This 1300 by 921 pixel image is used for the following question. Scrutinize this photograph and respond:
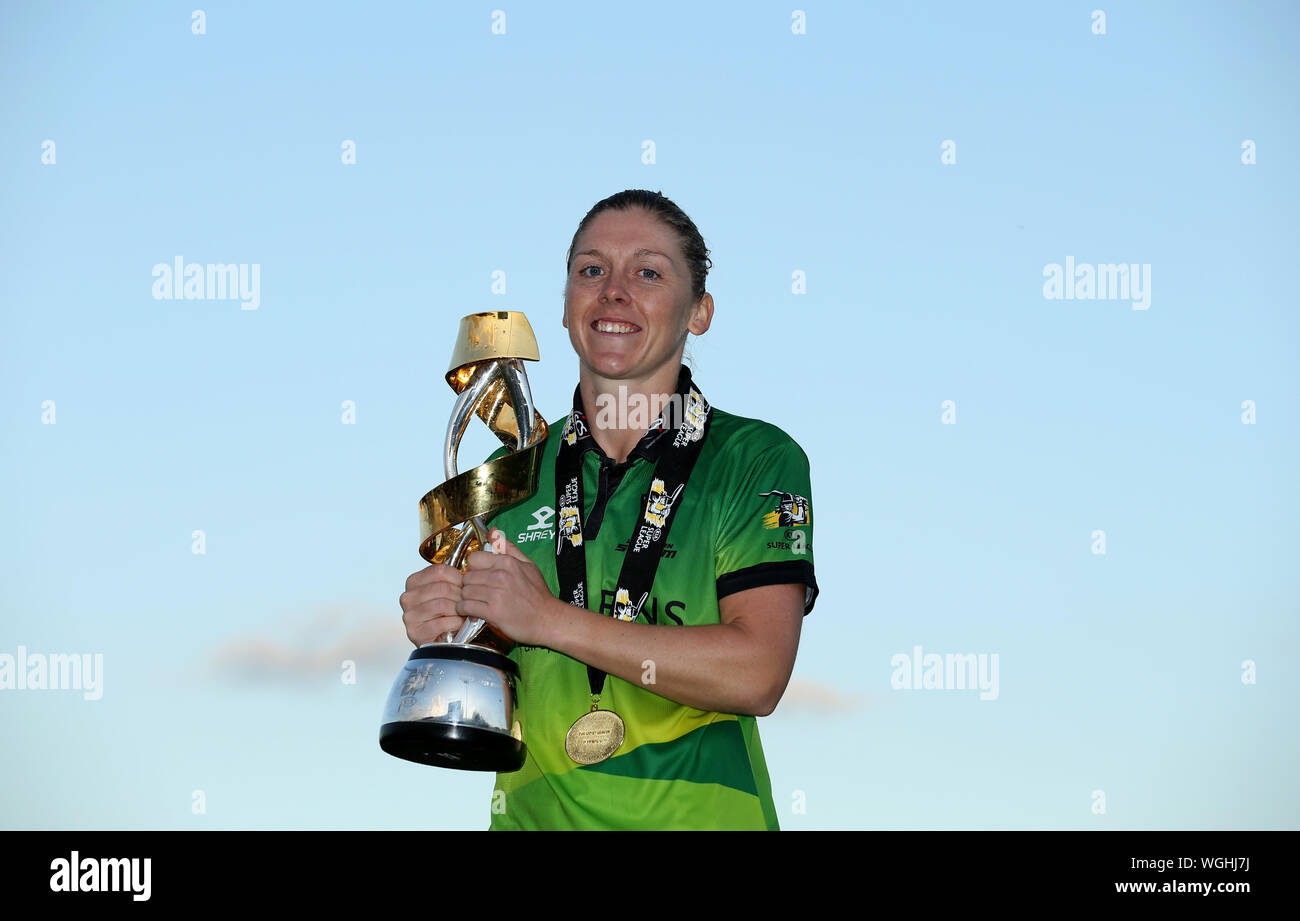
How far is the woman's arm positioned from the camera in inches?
113

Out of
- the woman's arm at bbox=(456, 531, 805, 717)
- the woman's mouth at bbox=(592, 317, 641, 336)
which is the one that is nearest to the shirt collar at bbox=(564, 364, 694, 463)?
the woman's mouth at bbox=(592, 317, 641, 336)

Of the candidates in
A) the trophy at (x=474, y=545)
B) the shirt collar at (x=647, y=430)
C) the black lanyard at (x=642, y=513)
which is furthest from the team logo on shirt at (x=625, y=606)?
the shirt collar at (x=647, y=430)

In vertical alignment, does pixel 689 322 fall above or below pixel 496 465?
above

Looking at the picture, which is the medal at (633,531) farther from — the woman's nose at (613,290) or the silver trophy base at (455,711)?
the woman's nose at (613,290)

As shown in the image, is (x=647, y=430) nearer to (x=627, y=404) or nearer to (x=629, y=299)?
(x=627, y=404)

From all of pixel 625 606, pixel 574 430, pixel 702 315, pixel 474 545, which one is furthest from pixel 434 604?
pixel 702 315

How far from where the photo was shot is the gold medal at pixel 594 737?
3047 mm

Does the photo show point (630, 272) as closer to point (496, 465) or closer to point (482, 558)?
point (496, 465)

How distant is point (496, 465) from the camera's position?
3146 mm
